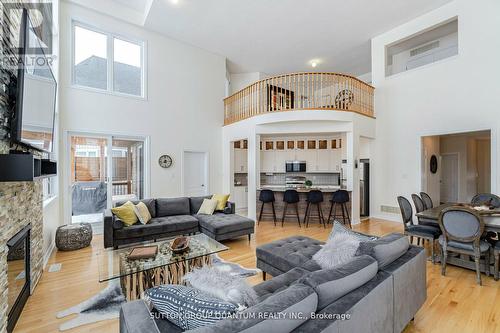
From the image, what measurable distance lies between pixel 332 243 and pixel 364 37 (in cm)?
679

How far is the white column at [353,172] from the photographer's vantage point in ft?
20.0

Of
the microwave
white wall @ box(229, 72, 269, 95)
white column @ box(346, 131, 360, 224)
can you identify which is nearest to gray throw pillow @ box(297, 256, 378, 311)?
white column @ box(346, 131, 360, 224)

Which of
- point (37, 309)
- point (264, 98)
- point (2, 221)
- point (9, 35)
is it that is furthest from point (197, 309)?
point (264, 98)

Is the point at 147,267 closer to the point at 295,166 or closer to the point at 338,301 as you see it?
the point at 338,301

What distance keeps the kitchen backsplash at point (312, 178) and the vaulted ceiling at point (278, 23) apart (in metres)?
4.06

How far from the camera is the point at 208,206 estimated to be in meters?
5.10

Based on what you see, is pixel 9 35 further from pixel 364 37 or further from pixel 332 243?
pixel 364 37

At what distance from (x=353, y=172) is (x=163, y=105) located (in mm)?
5382

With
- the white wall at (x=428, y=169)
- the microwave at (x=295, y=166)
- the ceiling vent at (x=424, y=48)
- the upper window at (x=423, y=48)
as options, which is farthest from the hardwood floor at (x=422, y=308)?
the ceiling vent at (x=424, y=48)

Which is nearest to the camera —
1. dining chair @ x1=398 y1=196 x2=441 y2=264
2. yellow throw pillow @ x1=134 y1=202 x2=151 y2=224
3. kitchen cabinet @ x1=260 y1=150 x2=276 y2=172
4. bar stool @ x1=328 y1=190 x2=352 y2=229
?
dining chair @ x1=398 y1=196 x2=441 y2=264

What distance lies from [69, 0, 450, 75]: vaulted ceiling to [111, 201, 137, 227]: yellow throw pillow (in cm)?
455

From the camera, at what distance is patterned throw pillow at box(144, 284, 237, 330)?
1156 millimetres

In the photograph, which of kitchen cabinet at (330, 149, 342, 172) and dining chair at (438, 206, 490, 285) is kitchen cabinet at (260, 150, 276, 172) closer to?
kitchen cabinet at (330, 149, 342, 172)

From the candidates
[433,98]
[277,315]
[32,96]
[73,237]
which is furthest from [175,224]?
[433,98]
